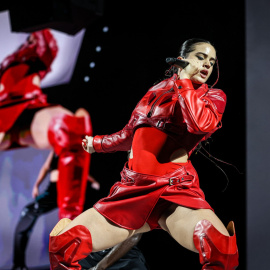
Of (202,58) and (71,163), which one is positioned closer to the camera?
(202,58)

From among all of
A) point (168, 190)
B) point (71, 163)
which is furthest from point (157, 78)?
point (168, 190)

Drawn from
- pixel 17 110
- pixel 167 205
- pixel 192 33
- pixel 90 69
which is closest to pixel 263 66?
pixel 192 33

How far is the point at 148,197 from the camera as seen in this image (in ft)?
5.54

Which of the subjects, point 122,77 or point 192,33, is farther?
point 122,77

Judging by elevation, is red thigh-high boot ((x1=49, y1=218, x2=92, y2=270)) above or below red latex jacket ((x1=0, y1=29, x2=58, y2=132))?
below

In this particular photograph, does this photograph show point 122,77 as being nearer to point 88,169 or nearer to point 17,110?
point 88,169

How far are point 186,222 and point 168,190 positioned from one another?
14cm

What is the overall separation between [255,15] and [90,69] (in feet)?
4.56

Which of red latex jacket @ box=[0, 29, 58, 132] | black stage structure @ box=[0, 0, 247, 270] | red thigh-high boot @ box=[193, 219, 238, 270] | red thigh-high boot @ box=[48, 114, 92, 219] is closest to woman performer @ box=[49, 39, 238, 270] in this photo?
red thigh-high boot @ box=[193, 219, 238, 270]

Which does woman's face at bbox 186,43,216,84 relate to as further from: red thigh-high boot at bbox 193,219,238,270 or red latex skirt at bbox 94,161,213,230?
red thigh-high boot at bbox 193,219,238,270

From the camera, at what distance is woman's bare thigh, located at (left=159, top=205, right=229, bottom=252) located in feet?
5.26

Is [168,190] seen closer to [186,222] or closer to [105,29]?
[186,222]

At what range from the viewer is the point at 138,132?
71.4 inches

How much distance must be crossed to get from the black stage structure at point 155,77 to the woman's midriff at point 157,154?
0.87m
